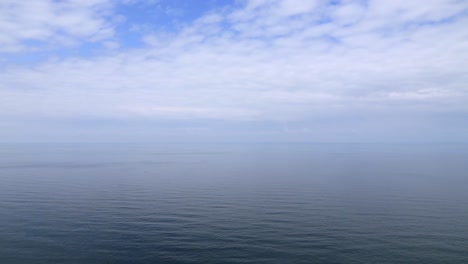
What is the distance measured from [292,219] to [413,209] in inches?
1168

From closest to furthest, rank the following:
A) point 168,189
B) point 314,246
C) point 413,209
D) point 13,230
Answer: point 314,246 < point 13,230 < point 413,209 < point 168,189

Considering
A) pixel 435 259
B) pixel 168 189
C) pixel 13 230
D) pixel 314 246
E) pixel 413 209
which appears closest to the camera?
pixel 435 259

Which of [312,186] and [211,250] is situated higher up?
[312,186]

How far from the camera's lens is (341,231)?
183 feet

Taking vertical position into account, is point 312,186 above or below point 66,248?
above

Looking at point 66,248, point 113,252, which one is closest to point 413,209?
point 113,252

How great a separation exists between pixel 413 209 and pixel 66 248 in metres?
68.2

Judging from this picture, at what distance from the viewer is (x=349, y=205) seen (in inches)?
2997

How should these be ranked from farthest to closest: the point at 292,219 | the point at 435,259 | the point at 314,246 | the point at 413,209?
the point at 413,209, the point at 292,219, the point at 314,246, the point at 435,259

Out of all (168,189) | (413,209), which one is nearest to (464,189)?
(413,209)

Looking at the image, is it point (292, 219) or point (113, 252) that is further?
point (292, 219)

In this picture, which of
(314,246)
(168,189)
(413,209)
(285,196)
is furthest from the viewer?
(168,189)

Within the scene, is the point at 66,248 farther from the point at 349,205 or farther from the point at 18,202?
the point at 349,205

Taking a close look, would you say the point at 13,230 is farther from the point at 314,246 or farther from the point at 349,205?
the point at 349,205
